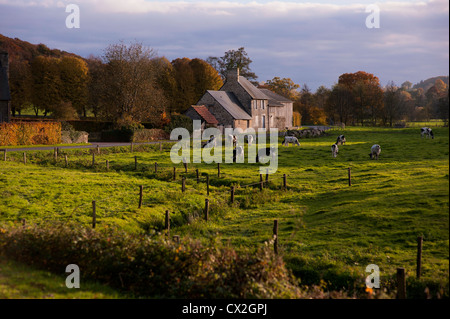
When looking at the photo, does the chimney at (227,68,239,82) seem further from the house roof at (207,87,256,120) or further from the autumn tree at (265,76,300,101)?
the autumn tree at (265,76,300,101)

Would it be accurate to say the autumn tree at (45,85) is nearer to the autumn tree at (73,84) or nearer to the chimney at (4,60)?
the autumn tree at (73,84)

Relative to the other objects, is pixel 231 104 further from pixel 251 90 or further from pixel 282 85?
pixel 282 85

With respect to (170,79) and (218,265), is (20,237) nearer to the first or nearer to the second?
(218,265)

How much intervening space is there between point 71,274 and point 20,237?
2.37 metres

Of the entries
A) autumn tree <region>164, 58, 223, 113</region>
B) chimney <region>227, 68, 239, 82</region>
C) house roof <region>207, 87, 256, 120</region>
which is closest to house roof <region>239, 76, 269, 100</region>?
chimney <region>227, 68, 239, 82</region>

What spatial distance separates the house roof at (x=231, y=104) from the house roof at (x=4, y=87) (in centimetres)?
2864

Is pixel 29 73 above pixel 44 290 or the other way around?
above

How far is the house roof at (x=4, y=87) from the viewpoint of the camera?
54094mm

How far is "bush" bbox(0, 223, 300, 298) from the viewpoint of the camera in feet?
30.5

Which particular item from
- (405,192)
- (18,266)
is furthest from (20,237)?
(405,192)

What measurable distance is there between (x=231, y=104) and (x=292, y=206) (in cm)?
4938

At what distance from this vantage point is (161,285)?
32.6 ft

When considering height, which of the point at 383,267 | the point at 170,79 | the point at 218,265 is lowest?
the point at 383,267
